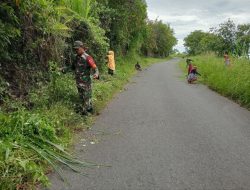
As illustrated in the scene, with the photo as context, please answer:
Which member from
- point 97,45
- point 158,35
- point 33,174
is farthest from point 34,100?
point 158,35

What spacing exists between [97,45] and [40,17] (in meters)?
6.18

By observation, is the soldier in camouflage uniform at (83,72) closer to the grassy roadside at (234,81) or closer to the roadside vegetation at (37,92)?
the roadside vegetation at (37,92)

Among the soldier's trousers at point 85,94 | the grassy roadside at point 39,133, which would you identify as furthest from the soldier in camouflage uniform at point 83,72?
the grassy roadside at point 39,133

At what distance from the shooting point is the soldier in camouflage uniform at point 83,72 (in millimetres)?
9734

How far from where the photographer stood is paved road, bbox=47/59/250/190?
5.62 meters

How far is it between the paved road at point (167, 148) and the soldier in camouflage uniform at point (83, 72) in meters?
0.70

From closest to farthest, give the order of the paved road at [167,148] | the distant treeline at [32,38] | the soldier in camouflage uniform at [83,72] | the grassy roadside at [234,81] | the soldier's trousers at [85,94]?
the paved road at [167,148] → the distant treeline at [32,38] → the soldier in camouflage uniform at [83,72] → the soldier's trousers at [85,94] → the grassy roadside at [234,81]

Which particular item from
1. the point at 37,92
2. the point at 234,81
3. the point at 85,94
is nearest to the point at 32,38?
the point at 37,92

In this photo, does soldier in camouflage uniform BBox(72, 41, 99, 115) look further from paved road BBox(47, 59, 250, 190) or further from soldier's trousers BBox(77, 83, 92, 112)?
paved road BBox(47, 59, 250, 190)

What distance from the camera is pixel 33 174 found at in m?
5.32

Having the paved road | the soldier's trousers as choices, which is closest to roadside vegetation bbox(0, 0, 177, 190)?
the soldier's trousers

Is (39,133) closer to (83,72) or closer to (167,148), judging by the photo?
(167,148)

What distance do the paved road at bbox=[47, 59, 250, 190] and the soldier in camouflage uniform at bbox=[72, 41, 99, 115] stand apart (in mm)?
698

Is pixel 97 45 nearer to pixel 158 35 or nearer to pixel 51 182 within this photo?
pixel 51 182
